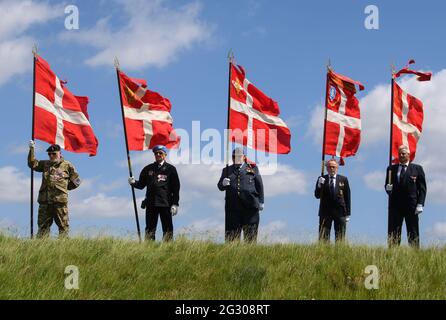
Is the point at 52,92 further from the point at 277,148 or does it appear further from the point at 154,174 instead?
the point at 277,148

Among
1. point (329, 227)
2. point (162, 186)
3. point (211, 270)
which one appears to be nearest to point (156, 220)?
point (162, 186)

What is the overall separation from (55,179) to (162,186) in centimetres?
249

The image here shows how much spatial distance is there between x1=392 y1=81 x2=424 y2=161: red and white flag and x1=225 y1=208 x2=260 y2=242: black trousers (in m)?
4.81

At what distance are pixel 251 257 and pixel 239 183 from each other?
114 inches

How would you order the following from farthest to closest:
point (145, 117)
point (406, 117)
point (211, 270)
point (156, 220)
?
point (406, 117)
point (145, 117)
point (156, 220)
point (211, 270)

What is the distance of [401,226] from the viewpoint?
14289 mm

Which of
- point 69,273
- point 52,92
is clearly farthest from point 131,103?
point 69,273

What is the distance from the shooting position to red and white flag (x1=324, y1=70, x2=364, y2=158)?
16359 mm

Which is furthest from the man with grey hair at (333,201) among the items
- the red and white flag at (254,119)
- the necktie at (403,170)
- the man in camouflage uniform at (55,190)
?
the man in camouflage uniform at (55,190)

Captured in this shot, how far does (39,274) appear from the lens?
34.9ft

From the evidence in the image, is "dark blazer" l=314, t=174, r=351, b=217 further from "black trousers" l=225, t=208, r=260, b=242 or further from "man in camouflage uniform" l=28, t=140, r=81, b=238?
"man in camouflage uniform" l=28, t=140, r=81, b=238

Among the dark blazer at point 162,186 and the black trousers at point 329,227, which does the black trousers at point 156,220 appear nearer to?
the dark blazer at point 162,186

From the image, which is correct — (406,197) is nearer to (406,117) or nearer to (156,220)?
(406,117)
